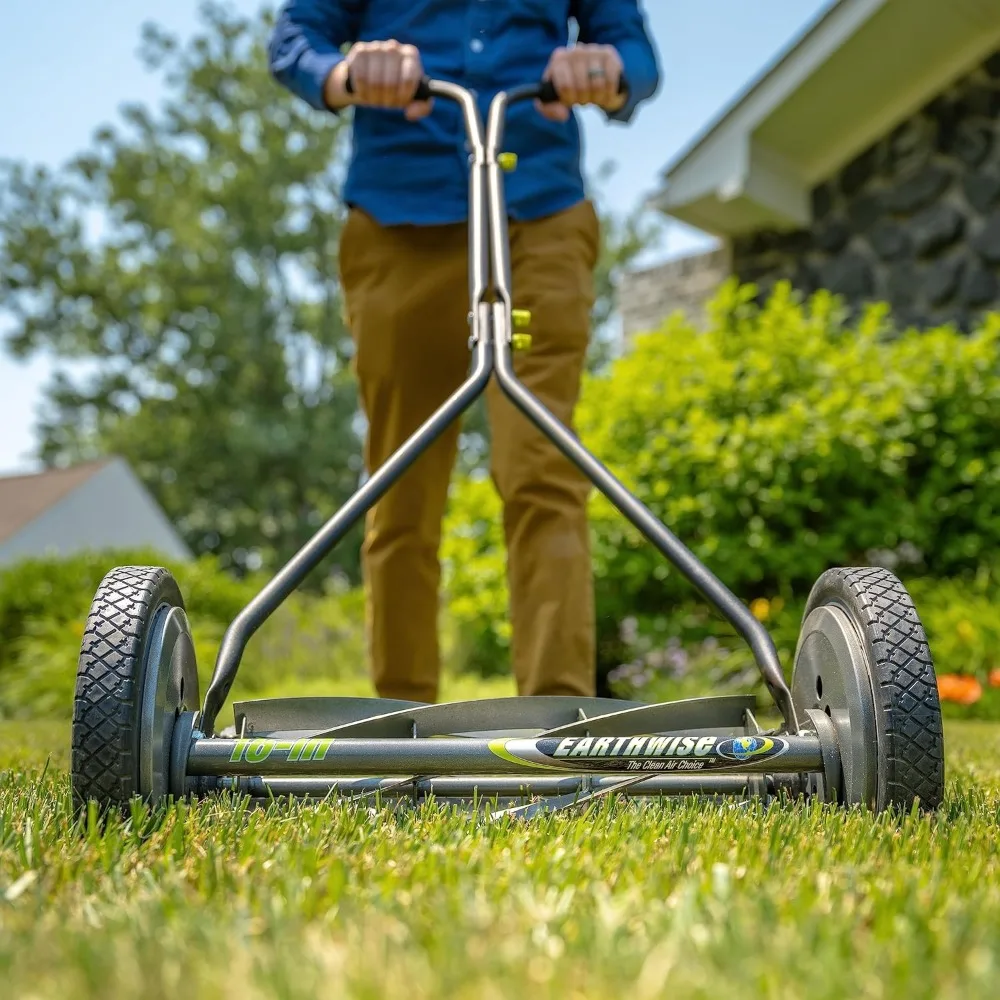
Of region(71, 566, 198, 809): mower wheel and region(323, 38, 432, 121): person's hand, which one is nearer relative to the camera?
region(71, 566, 198, 809): mower wheel

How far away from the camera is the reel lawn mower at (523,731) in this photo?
4.57 feet

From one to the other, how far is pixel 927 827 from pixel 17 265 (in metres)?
23.5

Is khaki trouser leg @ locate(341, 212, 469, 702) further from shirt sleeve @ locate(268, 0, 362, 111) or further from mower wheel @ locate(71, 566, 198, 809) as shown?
mower wheel @ locate(71, 566, 198, 809)

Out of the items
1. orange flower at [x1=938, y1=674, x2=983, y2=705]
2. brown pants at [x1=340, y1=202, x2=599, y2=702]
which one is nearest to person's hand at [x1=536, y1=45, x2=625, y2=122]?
brown pants at [x1=340, y1=202, x2=599, y2=702]

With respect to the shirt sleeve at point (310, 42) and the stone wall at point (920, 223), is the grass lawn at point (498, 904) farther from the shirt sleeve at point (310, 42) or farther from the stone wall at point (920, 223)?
the stone wall at point (920, 223)

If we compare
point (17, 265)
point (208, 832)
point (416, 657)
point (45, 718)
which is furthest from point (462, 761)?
point (17, 265)

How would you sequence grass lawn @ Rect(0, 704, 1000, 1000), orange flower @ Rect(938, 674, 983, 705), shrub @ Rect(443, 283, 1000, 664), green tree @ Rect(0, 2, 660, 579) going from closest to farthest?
grass lawn @ Rect(0, 704, 1000, 1000) → orange flower @ Rect(938, 674, 983, 705) → shrub @ Rect(443, 283, 1000, 664) → green tree @ Rect(0, 2, 660, 579)

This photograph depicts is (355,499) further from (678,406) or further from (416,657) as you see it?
(678,406)

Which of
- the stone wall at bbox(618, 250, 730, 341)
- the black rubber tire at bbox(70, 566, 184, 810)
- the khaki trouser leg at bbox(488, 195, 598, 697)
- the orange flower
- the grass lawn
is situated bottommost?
the orange flower

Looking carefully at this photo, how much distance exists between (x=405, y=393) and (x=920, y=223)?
471cm

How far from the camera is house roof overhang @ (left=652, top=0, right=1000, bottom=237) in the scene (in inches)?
243

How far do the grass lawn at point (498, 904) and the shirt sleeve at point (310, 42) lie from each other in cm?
147

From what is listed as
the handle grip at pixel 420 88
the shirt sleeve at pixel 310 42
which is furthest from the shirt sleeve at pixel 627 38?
the shirt sleeve at pixel 310 42

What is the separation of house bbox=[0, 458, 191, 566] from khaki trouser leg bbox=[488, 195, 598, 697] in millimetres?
8847
